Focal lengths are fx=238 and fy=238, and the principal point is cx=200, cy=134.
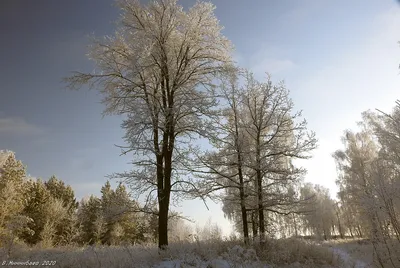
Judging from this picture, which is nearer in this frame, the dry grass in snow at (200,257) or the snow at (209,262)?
the snow at (209,262)

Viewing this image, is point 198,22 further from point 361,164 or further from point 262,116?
point 361,164

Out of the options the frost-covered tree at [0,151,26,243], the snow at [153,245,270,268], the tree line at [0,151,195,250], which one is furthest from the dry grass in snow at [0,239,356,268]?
the frost-covered tree at [0,151,26,243]

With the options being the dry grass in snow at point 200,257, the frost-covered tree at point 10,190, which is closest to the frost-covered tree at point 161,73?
the dry grass in snow at point 200,257

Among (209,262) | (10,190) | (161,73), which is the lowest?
(209,262)

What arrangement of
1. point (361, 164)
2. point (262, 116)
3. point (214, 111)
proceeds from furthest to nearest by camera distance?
point (361, 164) → point (262, 116) → point (214, 111)

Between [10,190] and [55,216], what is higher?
[10,190]

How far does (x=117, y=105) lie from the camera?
9242mm

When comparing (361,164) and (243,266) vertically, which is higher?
(361,164)

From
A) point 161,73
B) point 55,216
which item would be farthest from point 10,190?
point 161,73

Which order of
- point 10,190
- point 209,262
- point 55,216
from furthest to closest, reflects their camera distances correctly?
point 55,216 < point 10,190 < point 209,262

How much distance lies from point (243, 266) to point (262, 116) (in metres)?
7.06

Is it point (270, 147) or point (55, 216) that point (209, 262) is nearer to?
point (270, 147)

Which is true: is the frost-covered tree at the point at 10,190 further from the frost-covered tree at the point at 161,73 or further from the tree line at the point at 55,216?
the frost-covered tree at the point at 161,73

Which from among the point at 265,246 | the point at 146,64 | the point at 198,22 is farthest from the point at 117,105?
the point at 265,246
